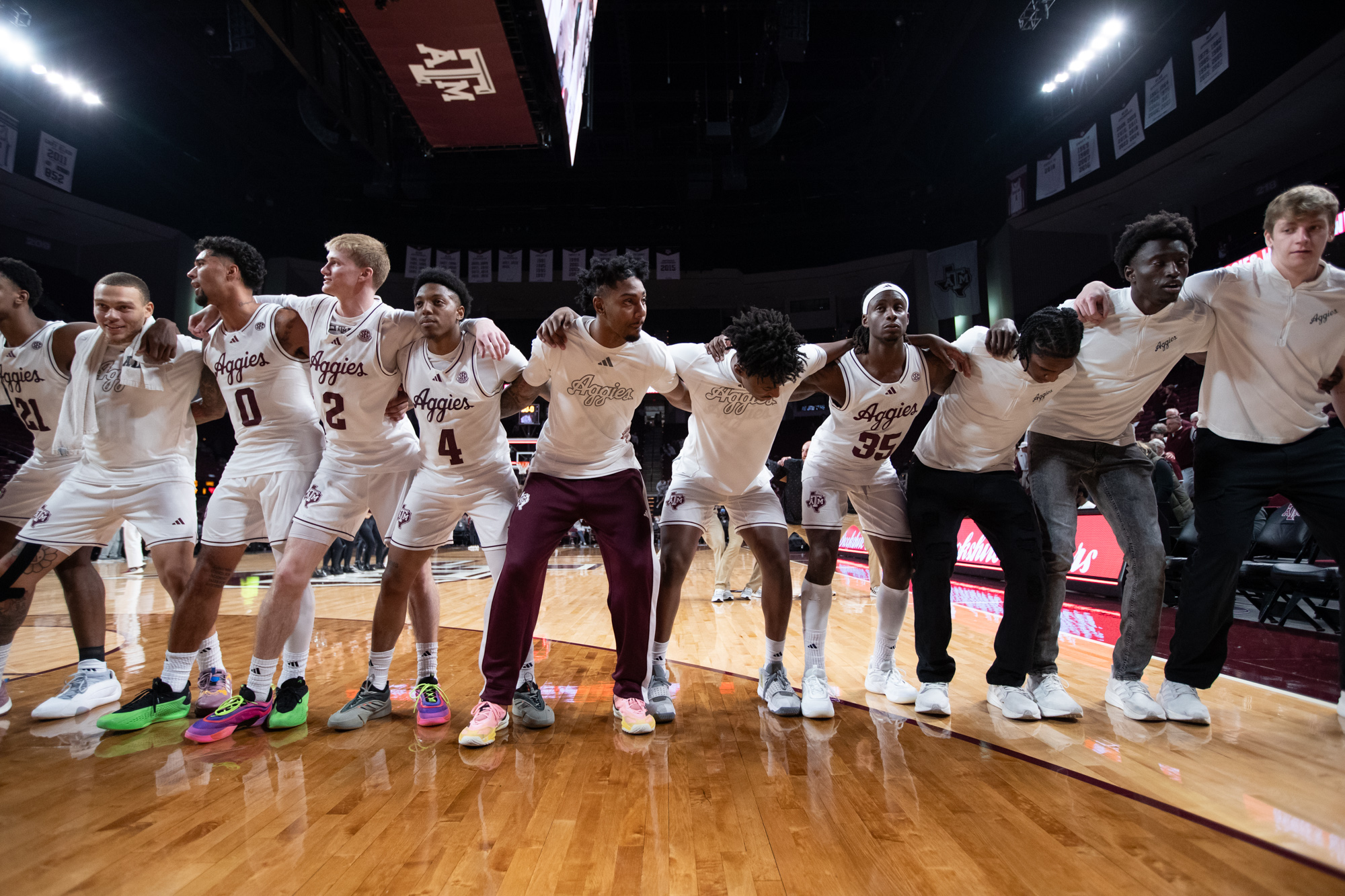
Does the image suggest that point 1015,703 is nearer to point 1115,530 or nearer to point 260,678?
point 1115,530

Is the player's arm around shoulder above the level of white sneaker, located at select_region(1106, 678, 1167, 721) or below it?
above

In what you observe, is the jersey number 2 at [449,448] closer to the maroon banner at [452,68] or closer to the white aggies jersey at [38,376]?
the white aggies jersey at [38,376]

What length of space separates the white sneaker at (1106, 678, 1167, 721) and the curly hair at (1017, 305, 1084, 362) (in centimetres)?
151

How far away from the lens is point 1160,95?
12.4 m

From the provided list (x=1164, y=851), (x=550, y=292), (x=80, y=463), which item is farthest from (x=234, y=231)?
(x=1164, y=851)

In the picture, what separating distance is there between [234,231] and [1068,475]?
69.9ft

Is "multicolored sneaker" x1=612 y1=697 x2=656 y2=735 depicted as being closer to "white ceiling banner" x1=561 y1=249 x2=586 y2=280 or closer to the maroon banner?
the maroon banner

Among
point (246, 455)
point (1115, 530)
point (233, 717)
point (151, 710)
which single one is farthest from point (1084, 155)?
Answer: point (151, 710)

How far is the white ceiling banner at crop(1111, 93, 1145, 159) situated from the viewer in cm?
1298

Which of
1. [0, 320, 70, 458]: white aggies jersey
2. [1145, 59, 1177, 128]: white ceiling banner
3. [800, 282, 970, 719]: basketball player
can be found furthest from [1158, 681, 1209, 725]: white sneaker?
[1145, 59, 1177, 128]: white ceiling banner

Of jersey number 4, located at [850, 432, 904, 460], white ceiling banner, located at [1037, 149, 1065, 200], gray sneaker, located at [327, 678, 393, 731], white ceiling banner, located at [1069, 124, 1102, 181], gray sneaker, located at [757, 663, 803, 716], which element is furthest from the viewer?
A: white ceiling banner, located at [1037, 149, 1065, 200]

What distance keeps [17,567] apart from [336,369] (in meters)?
1.77

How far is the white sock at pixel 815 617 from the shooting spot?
3.37m

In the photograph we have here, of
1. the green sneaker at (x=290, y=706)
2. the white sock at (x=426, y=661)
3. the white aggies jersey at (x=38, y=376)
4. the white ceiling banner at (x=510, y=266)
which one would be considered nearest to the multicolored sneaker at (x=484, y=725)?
the white sock at (x=426, y=661)
